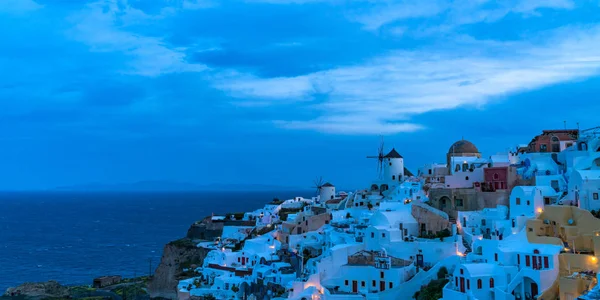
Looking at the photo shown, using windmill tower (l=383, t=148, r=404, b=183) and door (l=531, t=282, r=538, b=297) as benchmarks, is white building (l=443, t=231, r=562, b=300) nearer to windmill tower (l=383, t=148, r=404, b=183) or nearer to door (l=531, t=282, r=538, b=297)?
door (l=531, t=282, r=538, b=297)

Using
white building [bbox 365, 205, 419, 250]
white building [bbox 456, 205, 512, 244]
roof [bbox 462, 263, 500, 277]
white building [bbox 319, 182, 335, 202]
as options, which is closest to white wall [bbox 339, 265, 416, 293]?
white building [bbox 365, 205, 419, 250]

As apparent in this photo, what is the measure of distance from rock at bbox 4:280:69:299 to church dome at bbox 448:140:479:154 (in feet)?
153

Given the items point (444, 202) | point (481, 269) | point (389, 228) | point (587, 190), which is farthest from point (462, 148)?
point (481, 269)

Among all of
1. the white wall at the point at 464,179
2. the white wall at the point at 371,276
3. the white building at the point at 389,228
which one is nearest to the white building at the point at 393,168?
the white wall at the point at 464,179

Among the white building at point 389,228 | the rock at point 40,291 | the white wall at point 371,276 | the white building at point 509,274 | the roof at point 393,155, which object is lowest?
the rock at point 40,291

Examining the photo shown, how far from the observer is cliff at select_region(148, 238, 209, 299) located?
66250 mm

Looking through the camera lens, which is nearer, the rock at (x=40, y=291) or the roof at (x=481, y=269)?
the roof at (x=481, y=269)

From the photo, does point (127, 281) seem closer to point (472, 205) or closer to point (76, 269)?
point (76, 269)

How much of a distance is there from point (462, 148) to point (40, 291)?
51020 mm

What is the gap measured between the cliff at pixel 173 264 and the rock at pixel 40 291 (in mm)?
10084

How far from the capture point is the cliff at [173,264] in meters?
66.2

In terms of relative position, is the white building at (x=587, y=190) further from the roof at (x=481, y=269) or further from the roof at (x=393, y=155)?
the roof at (x=393, y=155)

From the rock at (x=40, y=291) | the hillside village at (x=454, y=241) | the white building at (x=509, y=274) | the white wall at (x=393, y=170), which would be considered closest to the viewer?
the white building at (x=509, y=274)

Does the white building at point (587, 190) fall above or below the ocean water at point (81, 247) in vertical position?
above
